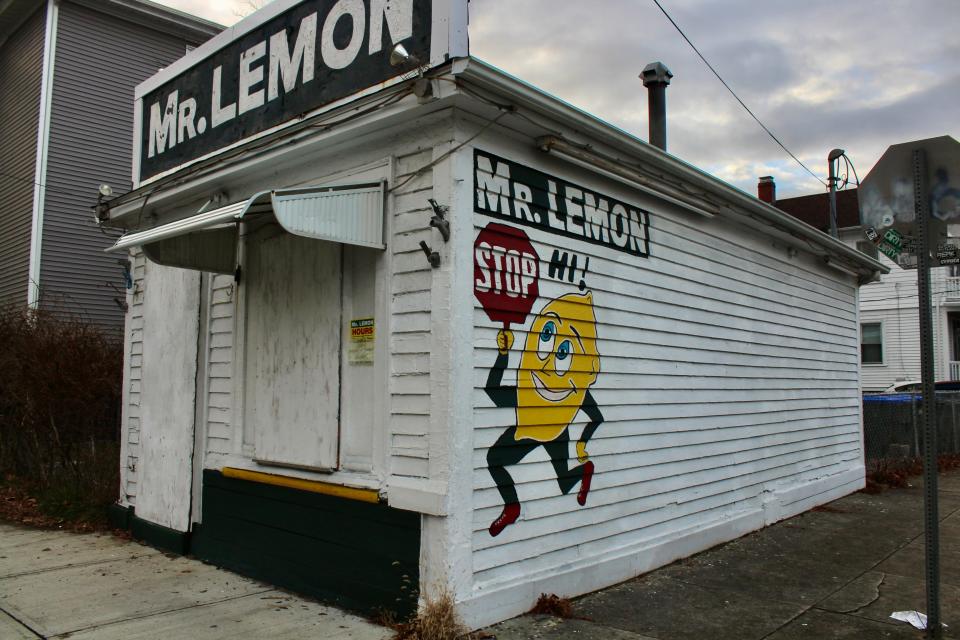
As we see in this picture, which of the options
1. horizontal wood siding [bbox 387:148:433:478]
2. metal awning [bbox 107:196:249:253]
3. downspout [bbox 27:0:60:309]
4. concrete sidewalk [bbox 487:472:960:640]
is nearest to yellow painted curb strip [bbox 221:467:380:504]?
horizontal wood siding [bbox 387:148:433:478]

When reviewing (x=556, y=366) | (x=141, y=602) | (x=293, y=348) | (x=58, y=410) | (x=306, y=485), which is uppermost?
(x=293, y=348)

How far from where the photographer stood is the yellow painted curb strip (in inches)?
203

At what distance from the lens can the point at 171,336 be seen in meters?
7.46

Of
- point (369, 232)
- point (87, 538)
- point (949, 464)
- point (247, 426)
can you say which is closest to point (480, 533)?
point (369, 232)

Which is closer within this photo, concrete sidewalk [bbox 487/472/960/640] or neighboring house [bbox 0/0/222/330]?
concrete sidewalk [bbox 487/472/960/640]

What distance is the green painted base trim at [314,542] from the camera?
4941mm

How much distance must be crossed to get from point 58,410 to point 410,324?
6668 millimetres

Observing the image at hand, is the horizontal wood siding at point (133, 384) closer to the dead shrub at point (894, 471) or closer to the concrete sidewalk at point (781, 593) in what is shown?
the concrete sidewalk at point (781, 593)

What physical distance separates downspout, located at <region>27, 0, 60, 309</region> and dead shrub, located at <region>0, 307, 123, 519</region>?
4.92 metres

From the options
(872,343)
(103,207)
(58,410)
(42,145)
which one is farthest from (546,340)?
(872,343)

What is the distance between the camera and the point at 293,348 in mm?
6059

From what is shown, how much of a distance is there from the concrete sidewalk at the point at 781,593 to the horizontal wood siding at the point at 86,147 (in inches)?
505

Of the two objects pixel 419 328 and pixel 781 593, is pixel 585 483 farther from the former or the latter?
pixel 419 328

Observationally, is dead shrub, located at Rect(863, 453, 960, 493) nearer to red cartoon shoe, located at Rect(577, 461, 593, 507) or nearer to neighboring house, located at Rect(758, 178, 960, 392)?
red cartoon shoe, located at Rect(577, 461, 593, 507)
